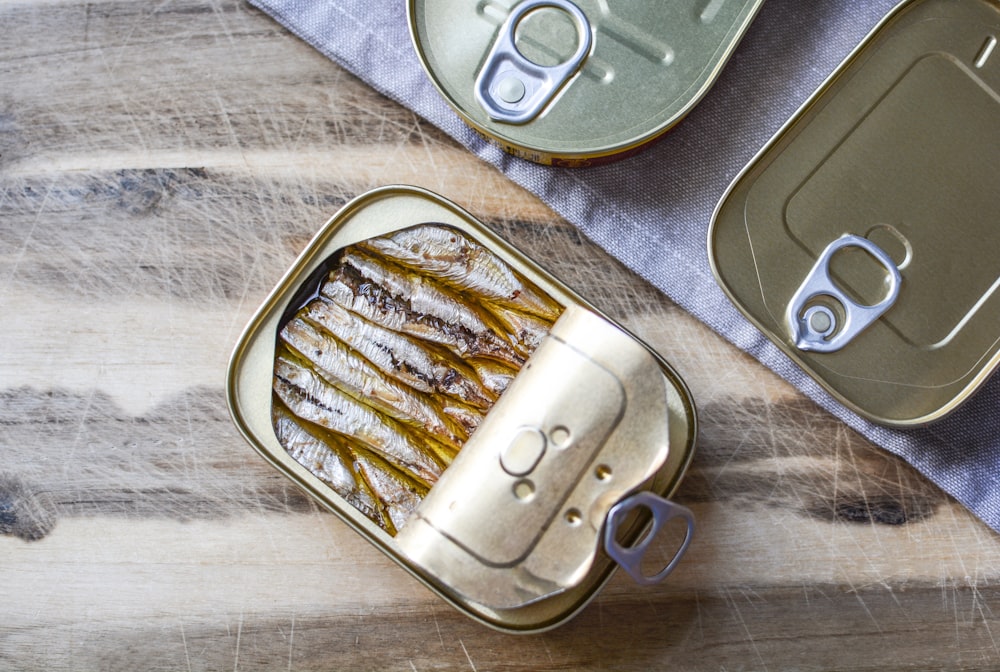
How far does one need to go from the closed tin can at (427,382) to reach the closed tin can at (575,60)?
0.17 m

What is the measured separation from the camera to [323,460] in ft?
3.17

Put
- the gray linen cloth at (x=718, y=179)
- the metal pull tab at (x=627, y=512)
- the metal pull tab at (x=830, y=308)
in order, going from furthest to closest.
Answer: the gray linen cloth at (x=718, y=179)
the metal pull tab at (x=830, y=308)
the metal pull tab at (x=627, y=512)

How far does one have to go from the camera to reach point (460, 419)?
3.23ft

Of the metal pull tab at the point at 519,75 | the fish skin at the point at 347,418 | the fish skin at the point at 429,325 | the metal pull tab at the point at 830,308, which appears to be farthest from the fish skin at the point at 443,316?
the metal pull tab at the point at 830,308

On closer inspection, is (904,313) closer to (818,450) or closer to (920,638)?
(818,450)

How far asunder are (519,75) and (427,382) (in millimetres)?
438

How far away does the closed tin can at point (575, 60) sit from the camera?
984 mm

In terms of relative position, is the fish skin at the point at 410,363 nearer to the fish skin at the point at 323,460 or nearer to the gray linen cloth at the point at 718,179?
the fish skin at the point at 323,460

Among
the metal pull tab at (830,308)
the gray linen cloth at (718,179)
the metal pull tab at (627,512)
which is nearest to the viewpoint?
the metal pull tab at (627,512)

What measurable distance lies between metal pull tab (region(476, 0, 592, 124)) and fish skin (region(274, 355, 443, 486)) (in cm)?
43

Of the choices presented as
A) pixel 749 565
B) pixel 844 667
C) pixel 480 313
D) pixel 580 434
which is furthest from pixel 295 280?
pixel 844 667

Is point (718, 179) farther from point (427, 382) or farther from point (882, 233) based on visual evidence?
point (427, 382)

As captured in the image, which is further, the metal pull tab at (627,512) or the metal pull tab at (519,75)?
the metal pull tab at (519,75)

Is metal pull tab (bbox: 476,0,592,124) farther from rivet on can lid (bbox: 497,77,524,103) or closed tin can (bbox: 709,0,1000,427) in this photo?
closed tin can (bbox: 709,0,1000,427)
